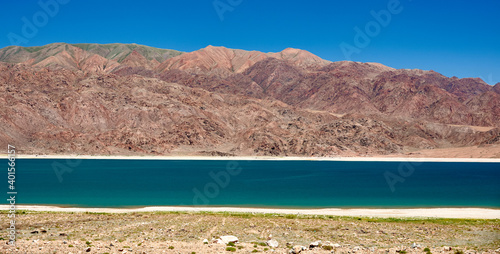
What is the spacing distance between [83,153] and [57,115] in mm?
30798

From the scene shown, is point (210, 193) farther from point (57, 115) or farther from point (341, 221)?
point (57, 115)

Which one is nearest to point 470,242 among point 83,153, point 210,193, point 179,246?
point 179,246

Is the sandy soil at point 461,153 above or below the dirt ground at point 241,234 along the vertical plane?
above

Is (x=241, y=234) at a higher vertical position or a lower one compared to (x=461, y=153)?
lower

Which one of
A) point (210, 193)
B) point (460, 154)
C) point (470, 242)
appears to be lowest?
point (470, 242)

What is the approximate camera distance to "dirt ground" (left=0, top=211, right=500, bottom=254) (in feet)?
73.5

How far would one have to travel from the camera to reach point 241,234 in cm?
2809

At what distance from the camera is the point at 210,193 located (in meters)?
66.9

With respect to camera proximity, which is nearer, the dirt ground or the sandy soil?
the dirt ground

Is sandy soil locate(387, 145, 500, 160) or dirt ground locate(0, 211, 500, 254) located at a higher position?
sandy soil locate(387, 145, 500, 160)

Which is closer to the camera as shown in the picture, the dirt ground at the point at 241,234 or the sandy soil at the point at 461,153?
the dirt ground at the point at 241,234

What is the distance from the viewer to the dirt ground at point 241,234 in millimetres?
22391

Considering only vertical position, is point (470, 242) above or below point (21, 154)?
below

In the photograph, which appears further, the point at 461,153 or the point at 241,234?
the point at 461,153
